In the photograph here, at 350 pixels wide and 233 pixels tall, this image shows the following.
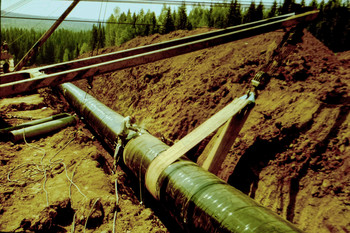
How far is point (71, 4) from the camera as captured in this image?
588 cm

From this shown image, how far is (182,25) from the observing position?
3709cm

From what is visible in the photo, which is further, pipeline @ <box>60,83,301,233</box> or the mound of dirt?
the mound of dirt

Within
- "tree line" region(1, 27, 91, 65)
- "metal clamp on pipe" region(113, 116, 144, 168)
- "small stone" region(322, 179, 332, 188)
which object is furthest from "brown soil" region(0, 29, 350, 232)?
"tree line" region(1, 27, 91, 65)

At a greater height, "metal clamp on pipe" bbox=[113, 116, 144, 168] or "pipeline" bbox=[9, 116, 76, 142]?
"metal clamp on pipe" bbox=[113, 116, 144, 168]

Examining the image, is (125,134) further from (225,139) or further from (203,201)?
(203,201)

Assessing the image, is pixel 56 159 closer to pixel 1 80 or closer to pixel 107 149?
pixel 107 149

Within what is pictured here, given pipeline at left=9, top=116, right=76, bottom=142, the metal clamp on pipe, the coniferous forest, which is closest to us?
the metal clamp on pipe

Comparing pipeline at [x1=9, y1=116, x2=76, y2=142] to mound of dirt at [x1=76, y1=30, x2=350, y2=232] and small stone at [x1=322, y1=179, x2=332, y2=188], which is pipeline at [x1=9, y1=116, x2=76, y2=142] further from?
small stone at [x1=322, y1=179, x2=332, y2=188]

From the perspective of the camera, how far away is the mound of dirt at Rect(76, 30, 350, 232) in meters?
4.08

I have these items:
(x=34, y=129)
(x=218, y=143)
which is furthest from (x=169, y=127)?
(x=34, y=129)

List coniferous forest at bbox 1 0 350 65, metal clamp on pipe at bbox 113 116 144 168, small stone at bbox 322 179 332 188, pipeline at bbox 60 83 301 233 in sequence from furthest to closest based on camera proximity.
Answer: coniferous forest at bbox 1 0 350 65 < metal clamp on pipe at bbox 113 116 144 168 < small stone at bbox 322 179 332 188 < pipeline at bbox 60 83 301 233

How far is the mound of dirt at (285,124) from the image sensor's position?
408cm

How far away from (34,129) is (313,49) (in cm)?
1083

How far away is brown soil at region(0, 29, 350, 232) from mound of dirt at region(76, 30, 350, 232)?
2 cm
